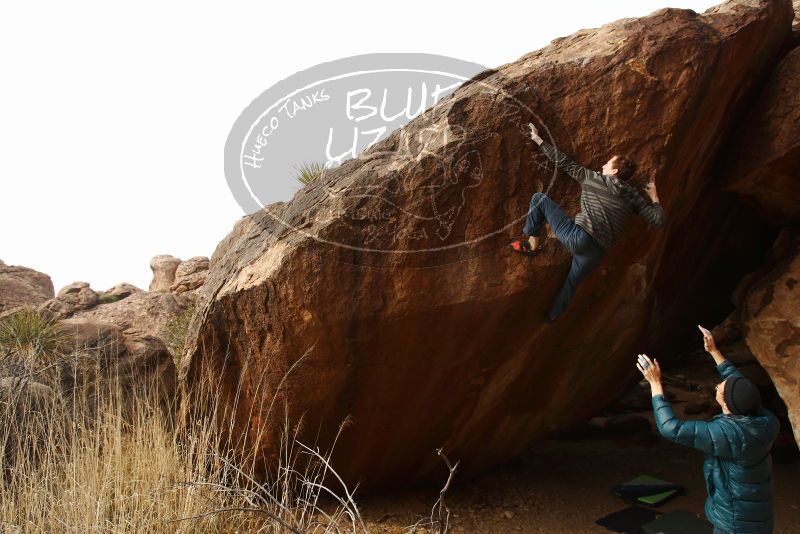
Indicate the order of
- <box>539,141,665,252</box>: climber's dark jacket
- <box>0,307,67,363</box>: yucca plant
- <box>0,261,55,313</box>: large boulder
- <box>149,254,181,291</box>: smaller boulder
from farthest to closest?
<box>149,254,181,291</box>: smaller boulder, <box>0,261,55,313</box>: large boulder, <box>0,307,67,363</box>: yucca plant, <box>539,141,665,252</box>: climber's dark jacket

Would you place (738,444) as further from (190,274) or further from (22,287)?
(22,287)

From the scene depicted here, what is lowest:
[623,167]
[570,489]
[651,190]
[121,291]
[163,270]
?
[570,489]

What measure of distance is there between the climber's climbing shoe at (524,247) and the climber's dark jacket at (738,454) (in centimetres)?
119

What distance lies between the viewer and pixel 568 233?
4.04m

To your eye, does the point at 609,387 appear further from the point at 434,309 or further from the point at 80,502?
the point at 80,502

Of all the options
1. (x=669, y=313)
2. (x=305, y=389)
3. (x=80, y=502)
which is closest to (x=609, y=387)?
(x=669, y=313)

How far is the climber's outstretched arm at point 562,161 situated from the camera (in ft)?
13.4

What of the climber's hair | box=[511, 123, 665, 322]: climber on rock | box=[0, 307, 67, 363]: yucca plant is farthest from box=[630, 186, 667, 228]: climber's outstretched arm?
box=[0, 307, 67, 363]: yucca plant

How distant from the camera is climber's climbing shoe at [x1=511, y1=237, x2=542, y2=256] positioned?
4.31m

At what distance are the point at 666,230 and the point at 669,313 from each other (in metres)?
1.90

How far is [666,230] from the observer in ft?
16.5

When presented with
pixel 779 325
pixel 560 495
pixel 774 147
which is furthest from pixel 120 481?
pixel 774 147

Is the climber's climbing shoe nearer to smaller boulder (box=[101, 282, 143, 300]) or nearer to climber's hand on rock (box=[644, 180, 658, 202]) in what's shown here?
climber's hand on rock (box=[644, 180, 658, 202])

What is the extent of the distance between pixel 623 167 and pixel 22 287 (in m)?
13.0
